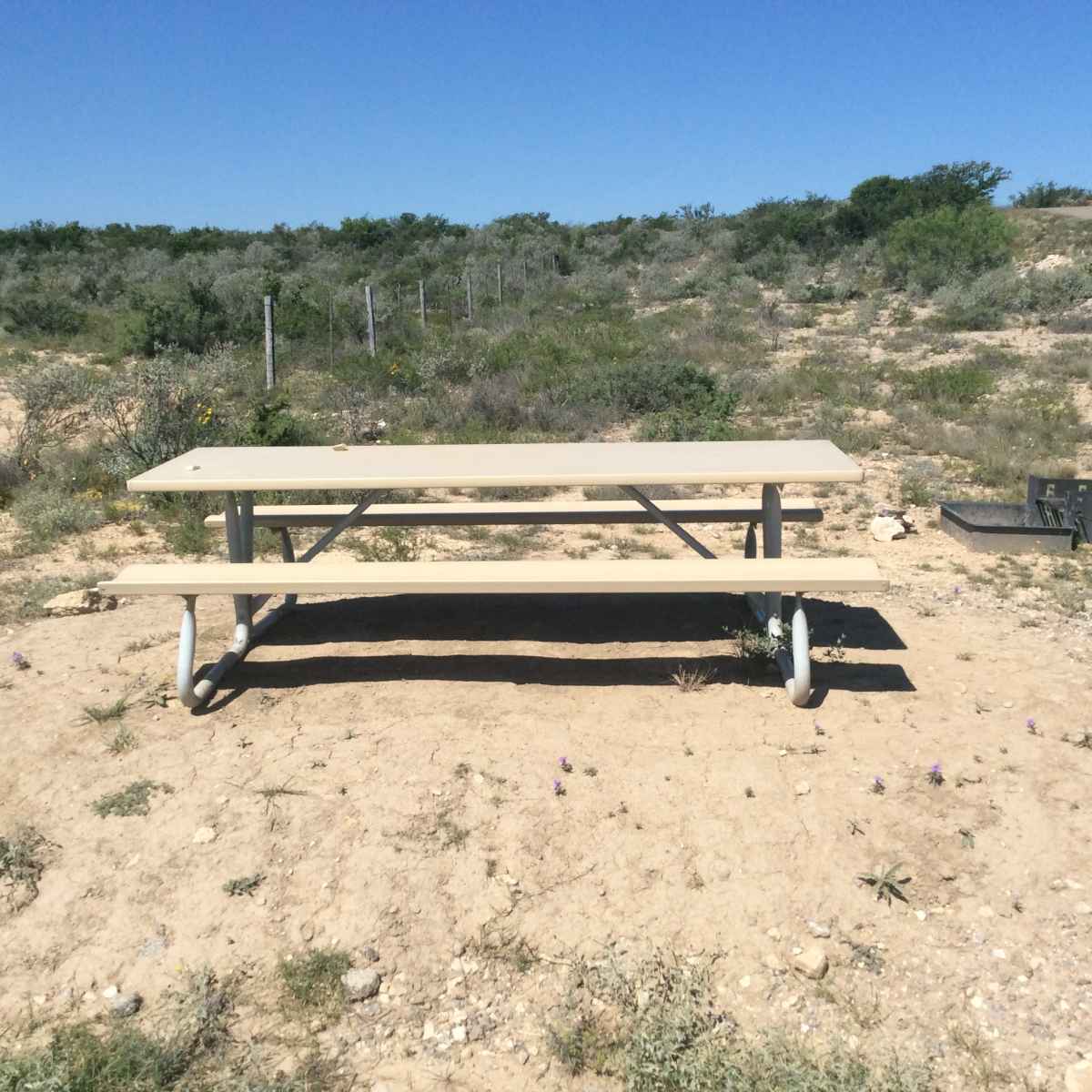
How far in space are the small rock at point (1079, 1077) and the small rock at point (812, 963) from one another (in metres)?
0.57

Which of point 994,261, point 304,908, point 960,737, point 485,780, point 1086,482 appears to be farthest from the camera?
point 994,261

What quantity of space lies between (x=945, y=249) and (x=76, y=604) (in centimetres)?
1869

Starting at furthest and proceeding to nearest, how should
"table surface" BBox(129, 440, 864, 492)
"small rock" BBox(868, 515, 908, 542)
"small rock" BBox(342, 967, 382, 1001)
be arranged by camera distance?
"small rock" BBox(868, 515, 908, 542)
"table surface" BBox(129, 440, 864, 492)
"small rock" BBox(342, 967, 382, 1001)

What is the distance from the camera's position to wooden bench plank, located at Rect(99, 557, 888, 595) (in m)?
3.57

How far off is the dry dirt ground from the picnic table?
0.36 meters

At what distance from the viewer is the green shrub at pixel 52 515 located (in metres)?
6.32

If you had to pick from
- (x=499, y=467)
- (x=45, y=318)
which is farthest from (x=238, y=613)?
(x=45, y=318)

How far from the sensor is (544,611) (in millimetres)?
4711

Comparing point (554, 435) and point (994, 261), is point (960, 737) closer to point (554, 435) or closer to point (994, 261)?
point (554, 435)

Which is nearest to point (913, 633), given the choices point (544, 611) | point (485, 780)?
point (544, 611)

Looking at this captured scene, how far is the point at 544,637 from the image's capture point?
4.37 meters


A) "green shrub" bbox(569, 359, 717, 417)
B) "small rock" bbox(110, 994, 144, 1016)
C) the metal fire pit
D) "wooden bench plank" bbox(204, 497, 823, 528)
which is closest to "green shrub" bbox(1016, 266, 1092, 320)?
"green shrub" bbox(569, 359, 717, 417)

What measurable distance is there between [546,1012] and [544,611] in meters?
2.44

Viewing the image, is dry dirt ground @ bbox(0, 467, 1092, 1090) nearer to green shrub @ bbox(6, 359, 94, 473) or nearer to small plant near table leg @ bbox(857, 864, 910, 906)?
small plant near table leg @ bbox(857, 864, 910, 906)
